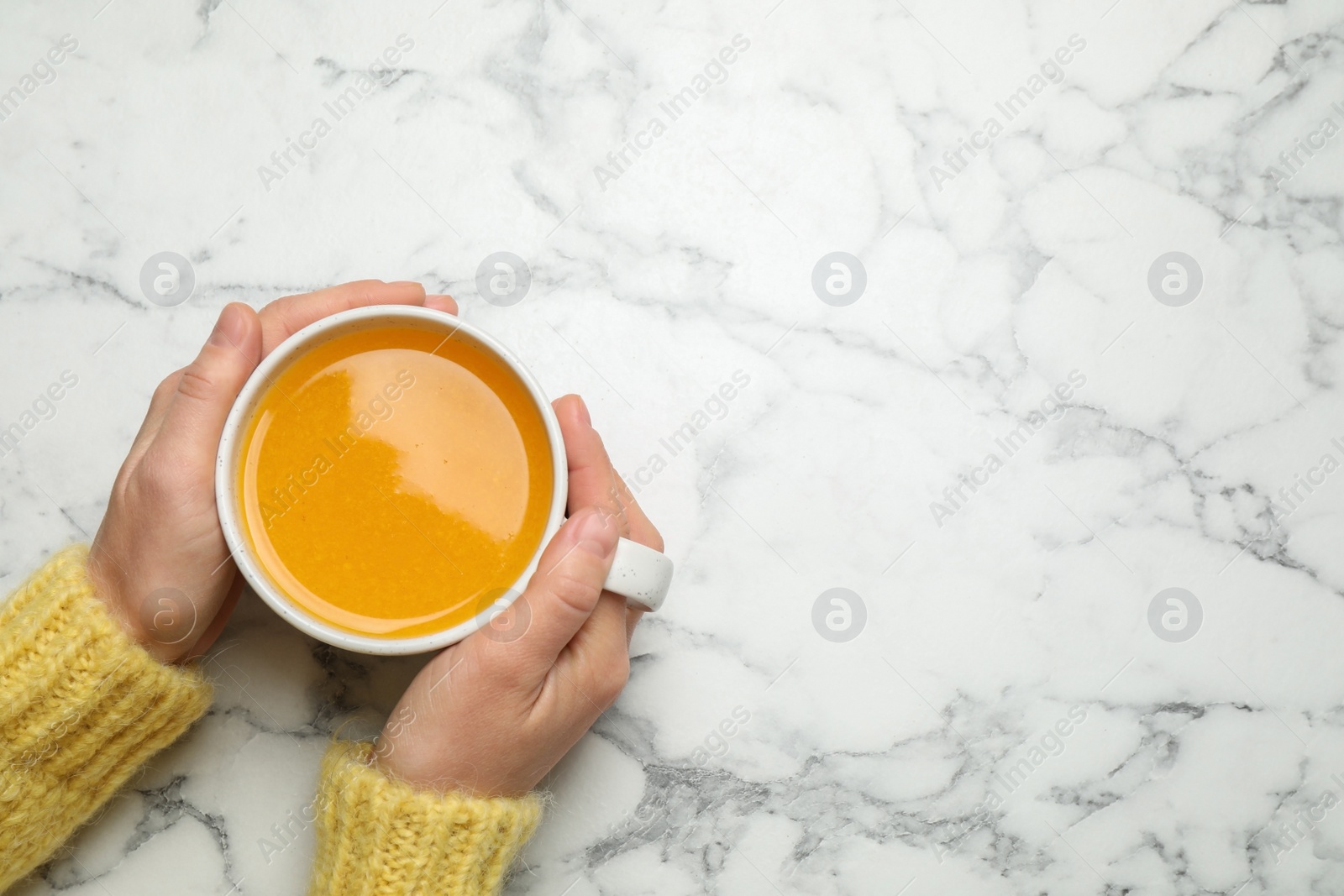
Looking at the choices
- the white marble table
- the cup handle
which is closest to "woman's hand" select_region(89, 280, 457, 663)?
the white marble table

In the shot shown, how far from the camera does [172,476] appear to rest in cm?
84

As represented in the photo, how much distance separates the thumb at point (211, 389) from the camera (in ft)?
2.77

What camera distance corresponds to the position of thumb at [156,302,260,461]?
84 centimetres

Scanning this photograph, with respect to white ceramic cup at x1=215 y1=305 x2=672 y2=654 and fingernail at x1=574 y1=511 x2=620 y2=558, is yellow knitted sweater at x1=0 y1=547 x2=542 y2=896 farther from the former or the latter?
fingernail at x1=574 y1=511 x2=620 y2=558

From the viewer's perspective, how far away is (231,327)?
33.8 inches

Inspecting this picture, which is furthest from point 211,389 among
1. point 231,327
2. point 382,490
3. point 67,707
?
point 67,707

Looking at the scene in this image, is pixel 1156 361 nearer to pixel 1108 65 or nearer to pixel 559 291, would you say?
pixel 1108 65

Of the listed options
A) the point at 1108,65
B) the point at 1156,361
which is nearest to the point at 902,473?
the point at 1156,361

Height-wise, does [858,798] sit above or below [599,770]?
above

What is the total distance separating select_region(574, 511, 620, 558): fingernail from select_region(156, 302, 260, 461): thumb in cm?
34

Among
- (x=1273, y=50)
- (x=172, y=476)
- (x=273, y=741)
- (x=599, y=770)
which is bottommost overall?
(x=273, y=741)

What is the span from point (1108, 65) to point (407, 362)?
0.89m

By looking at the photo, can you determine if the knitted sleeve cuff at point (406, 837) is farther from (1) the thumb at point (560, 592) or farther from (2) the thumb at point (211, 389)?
(2) the thumb at point (211, 389)

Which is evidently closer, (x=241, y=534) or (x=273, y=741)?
(x=241, y=534)
